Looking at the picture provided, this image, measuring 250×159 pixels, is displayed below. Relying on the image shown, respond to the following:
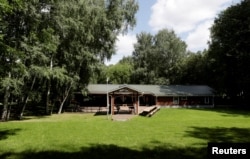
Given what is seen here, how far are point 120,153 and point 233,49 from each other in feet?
126

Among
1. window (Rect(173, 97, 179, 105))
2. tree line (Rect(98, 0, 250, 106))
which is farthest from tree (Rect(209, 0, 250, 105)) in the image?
window (Rect(173, 97, 179, 105))

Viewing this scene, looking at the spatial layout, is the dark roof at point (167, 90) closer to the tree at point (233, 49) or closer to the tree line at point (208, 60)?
the tree line at point (208, 60)

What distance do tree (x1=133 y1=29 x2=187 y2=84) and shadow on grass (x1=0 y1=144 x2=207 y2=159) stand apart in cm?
6283

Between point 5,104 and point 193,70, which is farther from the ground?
point 193,70

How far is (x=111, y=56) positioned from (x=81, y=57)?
18.0 ft

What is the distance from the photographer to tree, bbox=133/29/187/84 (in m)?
78.0

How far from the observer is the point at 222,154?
7816mm

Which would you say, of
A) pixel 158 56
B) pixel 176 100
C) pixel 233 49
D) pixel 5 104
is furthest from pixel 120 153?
pixel 158 56

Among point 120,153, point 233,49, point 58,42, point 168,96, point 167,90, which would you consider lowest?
point 120,153

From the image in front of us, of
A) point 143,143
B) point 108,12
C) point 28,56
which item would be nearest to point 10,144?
point 143,143

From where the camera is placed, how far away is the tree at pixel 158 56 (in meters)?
78.0

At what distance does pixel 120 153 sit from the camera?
13.4 meters

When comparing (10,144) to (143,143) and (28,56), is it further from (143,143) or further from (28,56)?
(28,56)

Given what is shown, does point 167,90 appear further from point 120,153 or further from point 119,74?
point 120,153
